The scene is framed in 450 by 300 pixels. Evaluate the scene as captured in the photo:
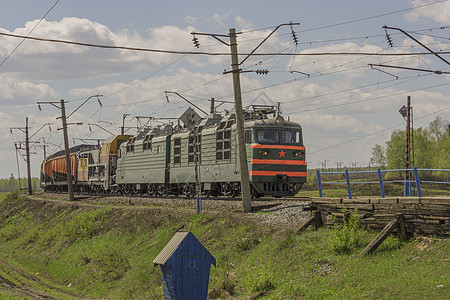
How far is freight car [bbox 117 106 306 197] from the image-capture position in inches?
1038

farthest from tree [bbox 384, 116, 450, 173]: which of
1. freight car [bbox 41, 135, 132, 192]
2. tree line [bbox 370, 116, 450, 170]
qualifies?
freight car [bbox 41, 135, 132, 192]

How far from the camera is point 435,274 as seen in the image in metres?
11.9

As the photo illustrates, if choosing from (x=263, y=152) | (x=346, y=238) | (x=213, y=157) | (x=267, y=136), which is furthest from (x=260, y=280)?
(x=213, y=157)

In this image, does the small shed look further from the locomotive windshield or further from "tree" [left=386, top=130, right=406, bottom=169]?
"tree" [left=386, top=130, right=406, bottom=169]

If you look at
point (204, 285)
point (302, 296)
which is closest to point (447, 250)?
point (302, 296)

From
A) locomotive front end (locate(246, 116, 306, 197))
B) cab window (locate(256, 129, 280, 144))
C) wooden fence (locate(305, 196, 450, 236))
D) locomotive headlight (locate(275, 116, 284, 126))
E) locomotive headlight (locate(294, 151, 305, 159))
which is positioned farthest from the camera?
locomotive headlight (locate(294, 151, 305, 159))

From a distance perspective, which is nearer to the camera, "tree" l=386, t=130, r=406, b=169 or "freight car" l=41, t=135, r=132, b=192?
"freight car" l=41, t=135, r=132, b=192

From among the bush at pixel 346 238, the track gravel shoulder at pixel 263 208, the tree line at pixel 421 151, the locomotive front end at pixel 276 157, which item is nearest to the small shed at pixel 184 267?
the bush at pixel 346 238

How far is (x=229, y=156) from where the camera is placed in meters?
27.8

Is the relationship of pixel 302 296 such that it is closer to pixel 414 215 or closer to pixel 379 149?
pixel 414 215

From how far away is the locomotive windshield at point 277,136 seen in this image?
26.5 metres

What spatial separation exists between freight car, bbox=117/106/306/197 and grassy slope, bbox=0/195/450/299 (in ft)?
12.0

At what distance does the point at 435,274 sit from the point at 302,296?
3179 millimetres

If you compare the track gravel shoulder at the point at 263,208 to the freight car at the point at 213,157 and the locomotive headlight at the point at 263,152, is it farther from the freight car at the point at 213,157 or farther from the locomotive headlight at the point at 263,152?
the locomotive headlight at the point at 263,152
